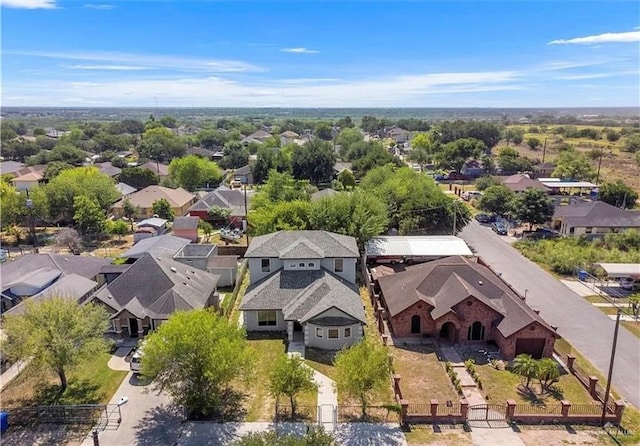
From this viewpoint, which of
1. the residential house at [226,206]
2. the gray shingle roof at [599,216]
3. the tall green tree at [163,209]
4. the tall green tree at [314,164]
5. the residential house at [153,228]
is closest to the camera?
the gray shingle roof at [599,216]

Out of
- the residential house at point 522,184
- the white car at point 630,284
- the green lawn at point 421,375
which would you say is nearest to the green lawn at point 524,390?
the green lawn at point 421,375

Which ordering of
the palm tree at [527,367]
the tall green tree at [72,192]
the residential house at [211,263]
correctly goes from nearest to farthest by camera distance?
the palm tree at [527,367], the residential house at [211,263], the tall green tree at [72,192]

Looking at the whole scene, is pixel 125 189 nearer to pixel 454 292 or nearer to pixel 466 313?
pixel 454 292

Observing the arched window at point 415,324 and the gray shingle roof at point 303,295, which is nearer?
the gray shingle roof at point 303,295

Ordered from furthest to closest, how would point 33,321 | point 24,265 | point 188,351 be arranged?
point 24,265, point 33,321, point 188,351

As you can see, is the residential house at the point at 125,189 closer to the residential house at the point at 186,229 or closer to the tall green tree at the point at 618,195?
the residential house at the point at 186,229

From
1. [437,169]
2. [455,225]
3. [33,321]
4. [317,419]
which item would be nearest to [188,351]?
[317,419]

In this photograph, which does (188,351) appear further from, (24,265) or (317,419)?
(24,265)
